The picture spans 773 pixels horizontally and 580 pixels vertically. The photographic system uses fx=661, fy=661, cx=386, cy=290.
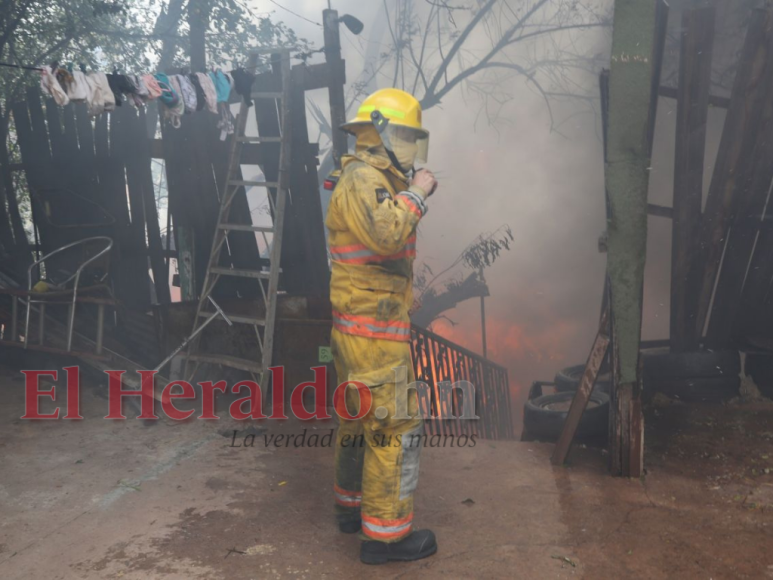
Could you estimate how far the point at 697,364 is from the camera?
5691 mm

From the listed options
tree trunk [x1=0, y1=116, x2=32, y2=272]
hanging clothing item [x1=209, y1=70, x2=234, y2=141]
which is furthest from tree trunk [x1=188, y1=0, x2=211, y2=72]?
hanging clothing item [x1=209, y1=70, x2=234, y2=141]

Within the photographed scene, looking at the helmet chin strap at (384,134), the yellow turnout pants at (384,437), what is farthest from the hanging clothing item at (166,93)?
the yellow turnout pants at (384,437)

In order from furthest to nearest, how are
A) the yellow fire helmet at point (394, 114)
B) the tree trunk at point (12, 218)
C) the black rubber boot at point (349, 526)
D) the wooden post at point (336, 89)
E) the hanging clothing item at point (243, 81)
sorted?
the tree trunk at point (12, 218) < the wooden post at point (336, 89) < the hanging clothing item at point (243, 81) < the black rubber boot at point (349, 526) < the yellow fire helmet at point (394, 114)

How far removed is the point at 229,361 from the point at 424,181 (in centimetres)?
337

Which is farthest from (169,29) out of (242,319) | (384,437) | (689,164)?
(384,437)

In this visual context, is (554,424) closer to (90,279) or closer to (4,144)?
(90,279)

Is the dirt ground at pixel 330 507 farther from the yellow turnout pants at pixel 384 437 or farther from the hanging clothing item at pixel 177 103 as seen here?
the hanging clothing item at pixel 177 103

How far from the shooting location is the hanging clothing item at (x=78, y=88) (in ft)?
15.8

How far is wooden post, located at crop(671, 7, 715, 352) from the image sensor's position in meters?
4.89

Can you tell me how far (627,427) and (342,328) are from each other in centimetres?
208

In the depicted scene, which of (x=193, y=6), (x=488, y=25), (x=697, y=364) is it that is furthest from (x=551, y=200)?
(x=697, y=364)

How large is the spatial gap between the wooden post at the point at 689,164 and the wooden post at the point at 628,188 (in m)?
1.11

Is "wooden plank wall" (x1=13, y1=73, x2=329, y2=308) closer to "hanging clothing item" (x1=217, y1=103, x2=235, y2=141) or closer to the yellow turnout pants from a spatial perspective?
"hanging clothing item" (x1=217, y1=103, x2=235, y2=141)

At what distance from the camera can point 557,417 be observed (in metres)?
5.10
